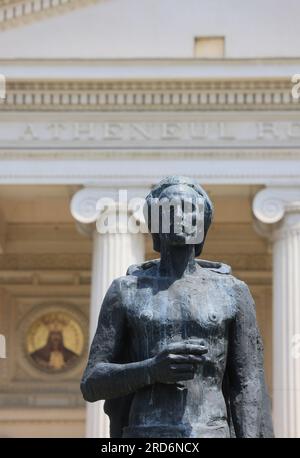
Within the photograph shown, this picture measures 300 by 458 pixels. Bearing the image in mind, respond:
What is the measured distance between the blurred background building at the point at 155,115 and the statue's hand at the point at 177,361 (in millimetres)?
17469

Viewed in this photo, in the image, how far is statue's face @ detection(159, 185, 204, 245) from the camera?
5703 millimetres

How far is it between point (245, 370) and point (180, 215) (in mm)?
611

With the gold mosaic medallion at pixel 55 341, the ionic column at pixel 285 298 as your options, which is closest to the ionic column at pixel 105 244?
the ionic column at pixel 285 298

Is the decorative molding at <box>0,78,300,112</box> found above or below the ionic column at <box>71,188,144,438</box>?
above

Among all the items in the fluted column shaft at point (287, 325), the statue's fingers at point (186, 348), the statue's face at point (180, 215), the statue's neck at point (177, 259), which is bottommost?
the statue's fingers at point (186, 348)

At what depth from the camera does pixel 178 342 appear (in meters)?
5.46

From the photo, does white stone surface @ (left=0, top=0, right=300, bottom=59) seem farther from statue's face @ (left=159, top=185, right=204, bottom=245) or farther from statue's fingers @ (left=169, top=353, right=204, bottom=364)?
statue's fingers @ (left=169, top=353, right=204, bottom=364)

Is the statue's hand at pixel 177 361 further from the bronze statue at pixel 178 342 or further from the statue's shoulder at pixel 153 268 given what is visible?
the statue's shoulder at pixel 153 268

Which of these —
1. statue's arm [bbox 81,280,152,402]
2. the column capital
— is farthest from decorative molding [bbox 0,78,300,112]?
statue's arm [bbox 81,280,152,402]

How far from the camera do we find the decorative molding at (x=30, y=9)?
2538cm

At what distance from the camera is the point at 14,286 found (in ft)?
102

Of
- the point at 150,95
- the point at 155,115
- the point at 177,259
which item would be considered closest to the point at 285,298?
the point at 155,115

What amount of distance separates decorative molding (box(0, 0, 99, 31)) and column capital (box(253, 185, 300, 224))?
4329 mm
